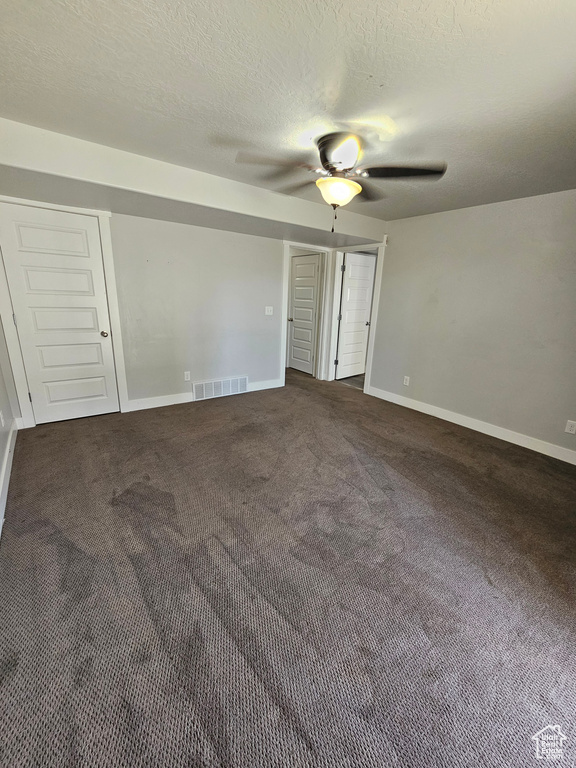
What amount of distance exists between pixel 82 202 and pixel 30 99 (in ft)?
3.93

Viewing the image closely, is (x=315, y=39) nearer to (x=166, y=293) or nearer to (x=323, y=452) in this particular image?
(x=323, y=452)

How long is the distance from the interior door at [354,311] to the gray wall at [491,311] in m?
0.79

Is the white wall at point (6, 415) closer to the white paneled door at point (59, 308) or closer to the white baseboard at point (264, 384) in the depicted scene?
the white paneled door at point (59, 308)

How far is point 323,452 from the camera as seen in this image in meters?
3.05

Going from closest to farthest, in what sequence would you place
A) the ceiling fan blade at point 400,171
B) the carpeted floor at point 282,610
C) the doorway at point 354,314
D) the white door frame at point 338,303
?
the carpeted floor at point 282,610 → the ceiling fan blade at point 400,171 → the white door frame at point 338,303 → the doorway at point 354,314

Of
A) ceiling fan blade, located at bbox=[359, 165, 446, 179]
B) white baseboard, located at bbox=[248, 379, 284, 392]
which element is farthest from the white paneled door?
ceiling fan blade, located at bbox=[359, 165, 446, 179]

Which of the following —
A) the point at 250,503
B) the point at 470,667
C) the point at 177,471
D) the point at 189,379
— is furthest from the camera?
the point at 189,379

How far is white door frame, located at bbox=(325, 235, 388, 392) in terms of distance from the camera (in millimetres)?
4535

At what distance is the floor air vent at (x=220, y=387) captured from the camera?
436 cm

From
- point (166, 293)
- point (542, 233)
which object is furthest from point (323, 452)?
point (542, 233)

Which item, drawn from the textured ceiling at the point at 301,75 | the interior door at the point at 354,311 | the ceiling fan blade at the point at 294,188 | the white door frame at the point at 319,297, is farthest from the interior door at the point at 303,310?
the textured ceiling at the point at 301,75

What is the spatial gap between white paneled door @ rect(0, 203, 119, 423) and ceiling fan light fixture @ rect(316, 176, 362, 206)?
8.20 feet

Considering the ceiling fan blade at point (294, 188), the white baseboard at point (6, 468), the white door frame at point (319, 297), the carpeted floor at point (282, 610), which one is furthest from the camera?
the white door frame at point (319, 297)

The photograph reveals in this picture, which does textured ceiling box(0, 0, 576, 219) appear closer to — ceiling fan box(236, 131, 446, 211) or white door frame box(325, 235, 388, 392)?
ceiling fan box(236, 131, 446, 211)
